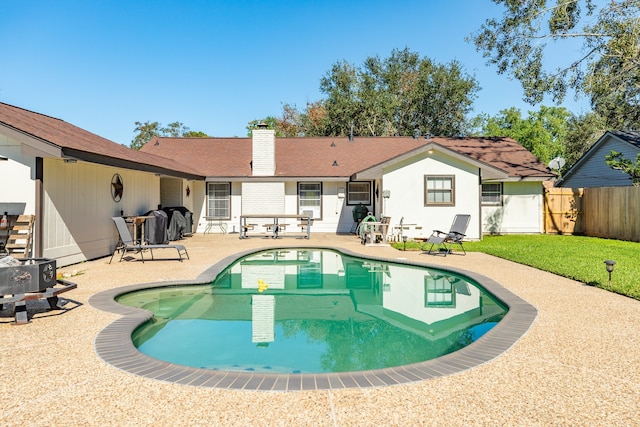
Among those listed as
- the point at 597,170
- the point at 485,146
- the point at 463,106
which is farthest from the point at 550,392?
the point at 463,106

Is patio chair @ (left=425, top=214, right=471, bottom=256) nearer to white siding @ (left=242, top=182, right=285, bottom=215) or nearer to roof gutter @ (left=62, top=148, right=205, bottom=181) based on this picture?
white siding @ (left=242, top=182, right=285, bottom=215)

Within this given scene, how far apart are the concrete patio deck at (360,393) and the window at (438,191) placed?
11189mm

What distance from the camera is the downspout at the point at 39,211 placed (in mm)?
8750

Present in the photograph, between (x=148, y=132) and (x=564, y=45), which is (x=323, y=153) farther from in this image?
(x=148, y=132)

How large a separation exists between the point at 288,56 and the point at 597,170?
832 inches

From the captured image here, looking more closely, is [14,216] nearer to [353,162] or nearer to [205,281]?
[205,281]

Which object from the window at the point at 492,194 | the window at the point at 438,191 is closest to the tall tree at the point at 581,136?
the window at the point at 492,194

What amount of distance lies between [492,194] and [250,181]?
38.2 feet

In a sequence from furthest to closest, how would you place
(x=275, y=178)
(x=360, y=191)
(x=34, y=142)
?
(x=360, y=191) → (x=275, y=178) → (x=34, y=142)

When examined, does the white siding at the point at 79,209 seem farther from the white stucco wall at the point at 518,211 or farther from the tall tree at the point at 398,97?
the tall tree at the point at 398,97

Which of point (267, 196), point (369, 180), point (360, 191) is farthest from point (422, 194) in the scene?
point (267, 196)

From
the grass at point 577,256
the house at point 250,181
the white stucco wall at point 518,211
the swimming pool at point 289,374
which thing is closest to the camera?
the swimming pool at point 289,374

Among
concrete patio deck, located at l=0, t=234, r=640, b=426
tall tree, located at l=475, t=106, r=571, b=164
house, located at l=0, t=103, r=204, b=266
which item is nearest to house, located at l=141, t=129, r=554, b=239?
house, located at l=0, t=103, r=204, b=266

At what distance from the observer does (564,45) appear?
21.7 metres
